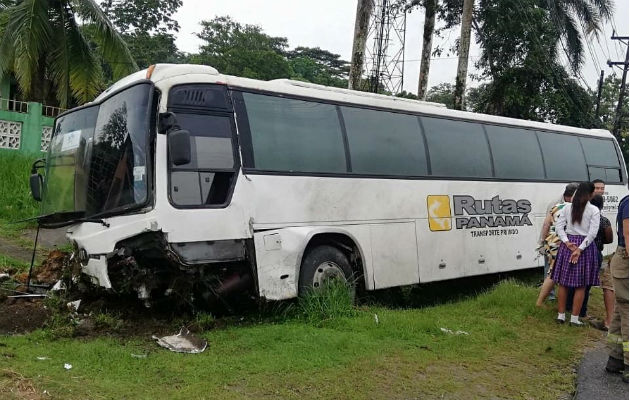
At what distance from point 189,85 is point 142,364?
9.12ft

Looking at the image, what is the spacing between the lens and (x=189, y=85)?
6102 millimetres

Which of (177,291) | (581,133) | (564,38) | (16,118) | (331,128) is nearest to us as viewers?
(177,291)

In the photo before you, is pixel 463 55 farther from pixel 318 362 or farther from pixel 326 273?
pixel 318 362

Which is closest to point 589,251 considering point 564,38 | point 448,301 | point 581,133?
point 448,301

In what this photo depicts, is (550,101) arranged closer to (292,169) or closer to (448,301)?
(448,301)

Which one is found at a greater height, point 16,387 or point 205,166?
point 205,166

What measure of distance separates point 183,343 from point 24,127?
11.3 metres

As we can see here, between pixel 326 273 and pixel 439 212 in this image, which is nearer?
pixel 326 273

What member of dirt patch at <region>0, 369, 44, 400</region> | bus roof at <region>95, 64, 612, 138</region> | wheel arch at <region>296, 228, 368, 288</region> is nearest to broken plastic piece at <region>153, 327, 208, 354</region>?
dirt patch at <region>0, 369, 44, 400</region>

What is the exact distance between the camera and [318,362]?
5016 millimetres

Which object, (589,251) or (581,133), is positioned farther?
(581,133)

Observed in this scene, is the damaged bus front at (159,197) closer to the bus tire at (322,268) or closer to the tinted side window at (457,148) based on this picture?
the bus tire at (322,268)

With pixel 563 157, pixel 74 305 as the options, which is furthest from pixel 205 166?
pixel 563 157

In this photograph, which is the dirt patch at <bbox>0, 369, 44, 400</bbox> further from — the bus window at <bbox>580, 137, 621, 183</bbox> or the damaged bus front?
the bus window at <bbox>580, 137, 621, 183</bbox>
